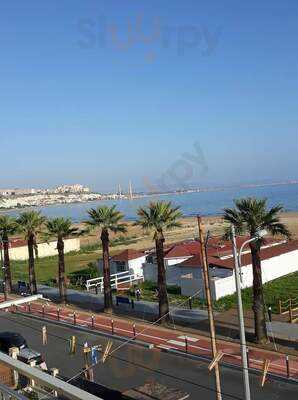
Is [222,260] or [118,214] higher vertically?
[118,214]

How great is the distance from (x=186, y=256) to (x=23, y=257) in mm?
37018

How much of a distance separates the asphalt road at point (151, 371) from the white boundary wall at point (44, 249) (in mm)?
46228

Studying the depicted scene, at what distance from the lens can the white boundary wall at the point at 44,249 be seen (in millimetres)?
76438

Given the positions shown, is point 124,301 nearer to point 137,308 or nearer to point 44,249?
point 137,308

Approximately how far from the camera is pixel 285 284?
41.6m

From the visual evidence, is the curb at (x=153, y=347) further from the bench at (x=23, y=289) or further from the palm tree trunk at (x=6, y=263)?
the palm tree trunk at (x=6, y=263)

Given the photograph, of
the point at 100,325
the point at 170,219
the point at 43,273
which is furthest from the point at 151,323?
the point at 43,273

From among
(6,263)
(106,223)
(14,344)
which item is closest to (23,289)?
(6,263)

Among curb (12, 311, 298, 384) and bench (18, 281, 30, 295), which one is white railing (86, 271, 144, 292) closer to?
bench (18, 281, 30, 295)

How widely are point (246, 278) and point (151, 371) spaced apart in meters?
19.2

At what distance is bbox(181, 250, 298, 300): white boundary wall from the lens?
38047 millimetres

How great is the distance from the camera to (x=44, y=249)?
261ft

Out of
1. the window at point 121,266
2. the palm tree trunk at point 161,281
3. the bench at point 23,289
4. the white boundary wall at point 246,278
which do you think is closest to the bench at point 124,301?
the white boundary wall at point 246,278

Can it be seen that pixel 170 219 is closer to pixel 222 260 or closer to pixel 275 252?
pixel 222 260
